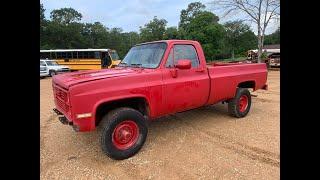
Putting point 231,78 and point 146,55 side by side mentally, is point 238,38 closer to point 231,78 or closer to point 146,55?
point 231,78

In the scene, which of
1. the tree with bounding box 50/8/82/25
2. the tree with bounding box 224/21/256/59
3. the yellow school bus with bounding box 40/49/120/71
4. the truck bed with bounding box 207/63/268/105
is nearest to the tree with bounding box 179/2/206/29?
→ the tree with bounding box 224/21/256/59

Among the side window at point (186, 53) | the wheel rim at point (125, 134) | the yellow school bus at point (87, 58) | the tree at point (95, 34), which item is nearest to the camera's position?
the wheel rim at point (125, 134)

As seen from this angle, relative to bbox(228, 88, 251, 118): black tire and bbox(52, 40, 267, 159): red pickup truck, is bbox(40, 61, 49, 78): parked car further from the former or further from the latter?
bbox(228, 88, 251, 118): black tire

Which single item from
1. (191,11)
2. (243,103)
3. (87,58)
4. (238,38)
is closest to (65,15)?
(191,11)

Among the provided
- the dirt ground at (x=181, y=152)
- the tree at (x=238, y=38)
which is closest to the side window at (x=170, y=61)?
the dirt ground at (x=181, y=152)

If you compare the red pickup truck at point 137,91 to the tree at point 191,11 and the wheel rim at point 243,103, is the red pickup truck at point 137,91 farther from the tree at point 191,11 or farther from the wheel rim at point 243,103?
the tree at point 191,11

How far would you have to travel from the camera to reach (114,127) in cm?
458

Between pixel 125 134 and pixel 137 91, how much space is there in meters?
0.77

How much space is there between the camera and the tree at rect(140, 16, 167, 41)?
5233cm

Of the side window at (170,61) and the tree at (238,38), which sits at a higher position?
the tree at (238,38)

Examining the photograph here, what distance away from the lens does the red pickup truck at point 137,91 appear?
434 centimetres
